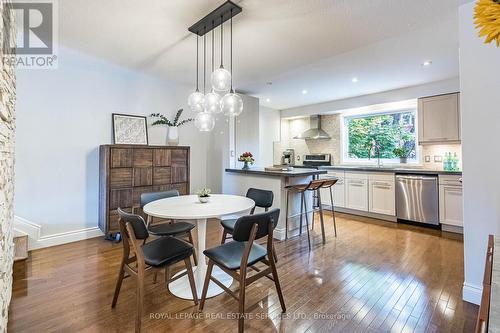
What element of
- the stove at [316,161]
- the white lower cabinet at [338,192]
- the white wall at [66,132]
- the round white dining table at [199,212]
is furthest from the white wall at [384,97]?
the round white dining table at [199,212]

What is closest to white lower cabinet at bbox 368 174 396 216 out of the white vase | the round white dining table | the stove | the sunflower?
the stove

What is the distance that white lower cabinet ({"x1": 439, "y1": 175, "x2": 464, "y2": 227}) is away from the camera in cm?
368

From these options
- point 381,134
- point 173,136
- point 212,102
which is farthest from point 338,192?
point 212,102

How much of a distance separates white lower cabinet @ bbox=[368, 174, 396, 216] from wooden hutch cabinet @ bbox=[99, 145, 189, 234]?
3.62 m

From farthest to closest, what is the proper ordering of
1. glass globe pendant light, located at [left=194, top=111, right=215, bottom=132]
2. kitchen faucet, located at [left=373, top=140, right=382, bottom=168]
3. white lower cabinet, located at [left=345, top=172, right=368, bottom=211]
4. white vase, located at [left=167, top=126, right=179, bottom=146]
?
1. kitchen faucet, located at [left=373, top=140, right=382, bottom=168]
2. white lower cabinet, located at [left=345, top=172, right=368, bottom=211]
3. white vase, located at [left=167, top=126, right=179, bottom=146]
4. glass globe pendant light, located at [left=194, top=111, right=215, bottom=132]

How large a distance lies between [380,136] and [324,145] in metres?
1.28

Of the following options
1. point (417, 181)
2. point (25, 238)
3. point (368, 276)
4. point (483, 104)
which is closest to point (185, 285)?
point (368, 276)

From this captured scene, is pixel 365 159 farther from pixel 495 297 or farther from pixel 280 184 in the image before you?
pixel 495 297

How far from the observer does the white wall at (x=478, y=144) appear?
73.9 inches

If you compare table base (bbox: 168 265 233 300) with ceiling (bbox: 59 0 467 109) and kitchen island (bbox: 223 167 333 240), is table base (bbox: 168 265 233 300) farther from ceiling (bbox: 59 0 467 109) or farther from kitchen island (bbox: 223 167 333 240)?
ceiling (bbox: 59 0 467 109)

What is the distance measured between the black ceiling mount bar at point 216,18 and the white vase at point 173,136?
2036mm

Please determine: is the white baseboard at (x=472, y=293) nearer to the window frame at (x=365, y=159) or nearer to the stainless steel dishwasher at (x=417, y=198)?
the stainless steel dishwasher at (x=417, y=198)

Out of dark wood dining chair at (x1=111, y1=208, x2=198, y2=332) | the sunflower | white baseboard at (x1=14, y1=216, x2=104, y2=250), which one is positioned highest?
the sunflower

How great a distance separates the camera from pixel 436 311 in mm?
1852
